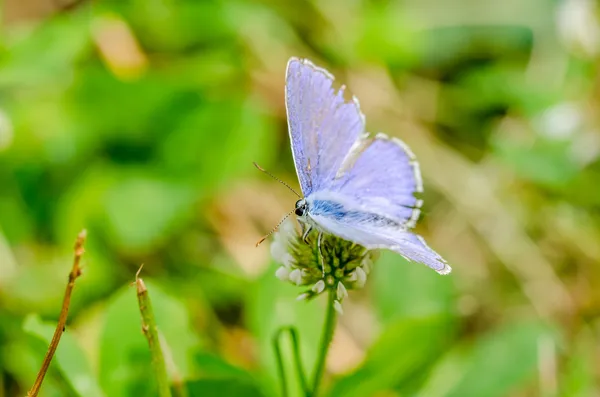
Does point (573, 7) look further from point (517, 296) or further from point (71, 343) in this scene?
point (71, 343)

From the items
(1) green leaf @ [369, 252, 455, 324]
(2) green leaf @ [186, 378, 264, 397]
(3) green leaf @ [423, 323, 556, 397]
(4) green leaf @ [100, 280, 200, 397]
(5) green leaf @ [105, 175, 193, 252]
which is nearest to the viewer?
(2) green leaf @ [186, 378, 264, 397]

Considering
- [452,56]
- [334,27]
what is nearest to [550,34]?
[452,56]

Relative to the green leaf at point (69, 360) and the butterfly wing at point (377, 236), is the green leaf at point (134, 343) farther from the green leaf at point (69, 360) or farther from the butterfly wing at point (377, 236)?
the butterfly wing at point (377, 236)

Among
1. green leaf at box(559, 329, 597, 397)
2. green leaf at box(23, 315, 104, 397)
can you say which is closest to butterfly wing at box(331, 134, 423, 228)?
green leaf at box(23, 315, 104, 397)

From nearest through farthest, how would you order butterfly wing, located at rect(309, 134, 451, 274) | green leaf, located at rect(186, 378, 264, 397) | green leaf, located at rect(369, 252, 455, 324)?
butterfly wing, located at rect(309, 134, 451, 274) < green leaf, located at rect(186, 378, 264, 397) < green leaf, located at rect(369, 252, 455, 324)

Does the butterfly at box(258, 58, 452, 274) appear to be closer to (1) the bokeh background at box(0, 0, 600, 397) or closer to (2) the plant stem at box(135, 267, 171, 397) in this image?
(2) the plant stem at box(135, 267, 171, 397)

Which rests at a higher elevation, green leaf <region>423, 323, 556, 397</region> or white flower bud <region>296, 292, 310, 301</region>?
white flower bud <region>296, 292, 310, 301</region>

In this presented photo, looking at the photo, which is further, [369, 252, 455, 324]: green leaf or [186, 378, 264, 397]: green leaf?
[369, 252, 455, 324]: green leaf
